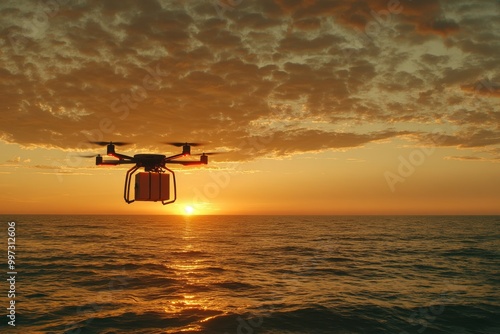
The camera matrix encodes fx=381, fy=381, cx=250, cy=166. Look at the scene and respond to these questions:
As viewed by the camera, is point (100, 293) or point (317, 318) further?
point (100, 293)

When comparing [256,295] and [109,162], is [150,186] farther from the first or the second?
[256,295]

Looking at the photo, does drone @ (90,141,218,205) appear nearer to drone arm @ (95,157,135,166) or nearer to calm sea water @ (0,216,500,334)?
drone arm @ (95,157,135,166)

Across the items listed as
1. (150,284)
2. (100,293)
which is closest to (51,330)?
(100,293)

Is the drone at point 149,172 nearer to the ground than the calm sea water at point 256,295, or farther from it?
farther from it

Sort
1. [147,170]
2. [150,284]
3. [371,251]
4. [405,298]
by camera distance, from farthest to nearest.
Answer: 1. [371,251]
2. [150,284]
3. [405,298]
4. [147,170]

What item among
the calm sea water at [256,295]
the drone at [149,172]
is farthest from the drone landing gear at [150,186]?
the calm sea water at [256,295]

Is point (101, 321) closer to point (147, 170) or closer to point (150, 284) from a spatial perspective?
point (150, 284)

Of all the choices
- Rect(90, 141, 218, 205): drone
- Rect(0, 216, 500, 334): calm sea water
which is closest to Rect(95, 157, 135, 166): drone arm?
Rect(90, 141, 218, 205): drone

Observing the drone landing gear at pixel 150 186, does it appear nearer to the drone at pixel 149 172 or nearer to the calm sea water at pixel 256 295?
the drone at pixel 149 172

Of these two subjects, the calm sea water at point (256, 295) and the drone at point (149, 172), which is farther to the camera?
the calm sea water at point (256, 295)
